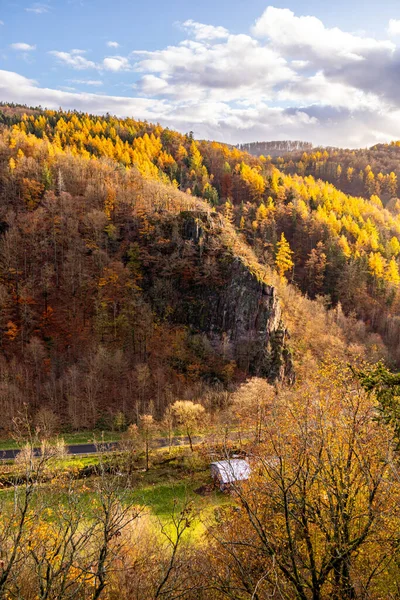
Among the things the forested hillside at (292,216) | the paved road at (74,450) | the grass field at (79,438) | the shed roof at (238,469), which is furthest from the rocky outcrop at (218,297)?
the paved road at (74,450)

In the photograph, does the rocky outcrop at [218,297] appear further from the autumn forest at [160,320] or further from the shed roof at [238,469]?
the shed roof at [238,469]

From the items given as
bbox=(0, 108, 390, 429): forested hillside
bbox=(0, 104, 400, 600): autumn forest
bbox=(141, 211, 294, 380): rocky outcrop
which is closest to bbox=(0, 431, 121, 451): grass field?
bbox=(0, 104, 400, 600): autumn forest

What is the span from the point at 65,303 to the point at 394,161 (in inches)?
7363

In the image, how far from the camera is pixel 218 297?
62.6m

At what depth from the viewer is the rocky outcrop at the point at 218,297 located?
58875mm

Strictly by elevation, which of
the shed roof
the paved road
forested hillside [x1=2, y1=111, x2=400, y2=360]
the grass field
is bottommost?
the grass field

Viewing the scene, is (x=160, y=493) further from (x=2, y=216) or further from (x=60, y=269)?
(x=2, y=216)

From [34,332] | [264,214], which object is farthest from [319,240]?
[34,332]

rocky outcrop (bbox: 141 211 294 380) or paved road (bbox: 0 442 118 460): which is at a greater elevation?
rocky outcrop (bbox: 141 211 294 380)

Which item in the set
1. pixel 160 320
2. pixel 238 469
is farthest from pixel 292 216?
pixel 238 469

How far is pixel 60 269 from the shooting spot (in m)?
67.3

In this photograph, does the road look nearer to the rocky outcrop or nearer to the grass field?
the grass field

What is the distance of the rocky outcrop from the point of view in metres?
58.9

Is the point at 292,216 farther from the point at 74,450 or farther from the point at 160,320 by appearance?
the point at 74,450
